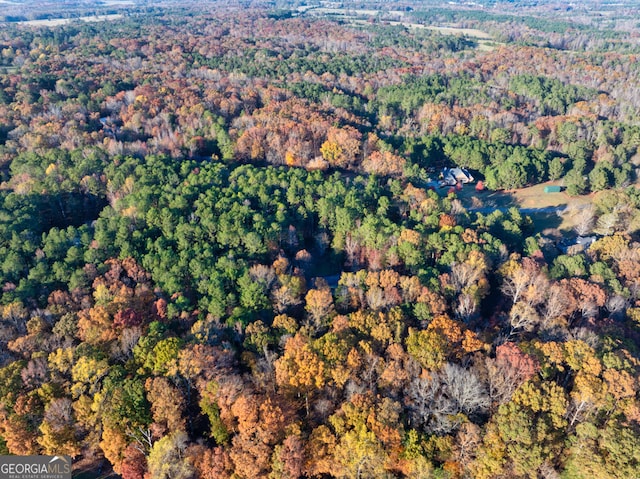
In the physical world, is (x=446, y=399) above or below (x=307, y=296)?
below

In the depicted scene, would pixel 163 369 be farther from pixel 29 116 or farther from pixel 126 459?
pixel 29 116

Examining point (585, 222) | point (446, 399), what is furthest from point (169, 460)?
point (585, 222)

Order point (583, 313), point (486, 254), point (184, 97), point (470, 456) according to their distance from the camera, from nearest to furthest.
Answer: point (470, 456) → point (583, 313) → point (486, 254) → point (184, 97)

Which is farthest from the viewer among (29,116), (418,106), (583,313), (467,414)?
(418,106)

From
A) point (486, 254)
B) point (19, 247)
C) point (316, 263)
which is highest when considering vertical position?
point (19, 247)

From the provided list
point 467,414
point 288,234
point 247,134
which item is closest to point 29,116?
point 247,134

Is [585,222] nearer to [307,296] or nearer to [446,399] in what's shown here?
[446,399]

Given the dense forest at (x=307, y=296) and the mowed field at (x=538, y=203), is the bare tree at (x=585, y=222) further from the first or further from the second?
the mowed field at (x=538, y=203)

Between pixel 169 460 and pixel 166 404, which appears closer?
pixel 169 460

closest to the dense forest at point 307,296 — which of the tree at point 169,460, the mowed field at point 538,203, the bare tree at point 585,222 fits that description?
the tree at point 169,460
